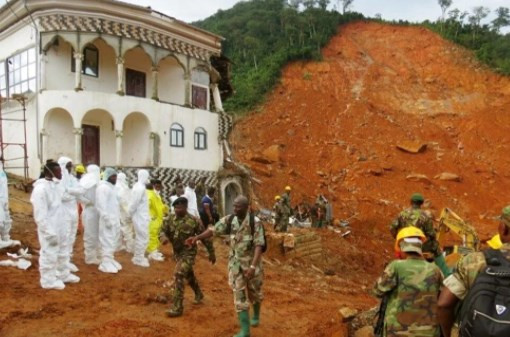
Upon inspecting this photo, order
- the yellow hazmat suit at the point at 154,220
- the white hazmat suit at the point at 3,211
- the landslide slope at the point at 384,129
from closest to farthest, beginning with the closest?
the white hazmat suit at the point at 3,211
the yellow hazmat suit at the point at 154,220
the landslide slope at the point at 384,129

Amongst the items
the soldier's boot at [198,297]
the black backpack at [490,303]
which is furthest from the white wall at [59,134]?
the black backpack at [490,303]

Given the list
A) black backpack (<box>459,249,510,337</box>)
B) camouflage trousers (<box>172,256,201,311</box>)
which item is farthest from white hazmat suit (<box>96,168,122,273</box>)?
black backpack (<box>459,249,510,337</box>)

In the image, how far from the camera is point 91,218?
8094 millimetres

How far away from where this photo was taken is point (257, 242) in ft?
17.7

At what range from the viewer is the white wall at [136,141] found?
18734 mm

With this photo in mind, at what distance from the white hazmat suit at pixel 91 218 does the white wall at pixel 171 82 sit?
13042 millimetres

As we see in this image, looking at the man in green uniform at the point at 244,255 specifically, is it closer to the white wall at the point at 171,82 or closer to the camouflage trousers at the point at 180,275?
the camouflage trousers at the point at 180,275

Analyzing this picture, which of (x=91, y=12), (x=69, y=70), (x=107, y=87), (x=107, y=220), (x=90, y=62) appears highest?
(x=91, y=12)

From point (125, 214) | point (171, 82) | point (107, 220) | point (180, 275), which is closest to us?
point (180, 275)

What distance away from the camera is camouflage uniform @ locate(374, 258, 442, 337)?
139 inches

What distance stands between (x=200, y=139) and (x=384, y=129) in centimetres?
1546

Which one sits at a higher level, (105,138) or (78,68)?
(78,68)

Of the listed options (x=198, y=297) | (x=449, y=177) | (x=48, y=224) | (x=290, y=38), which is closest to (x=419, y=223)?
(x=198, y=297)

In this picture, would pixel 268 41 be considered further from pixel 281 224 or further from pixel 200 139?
pixel 281 224
